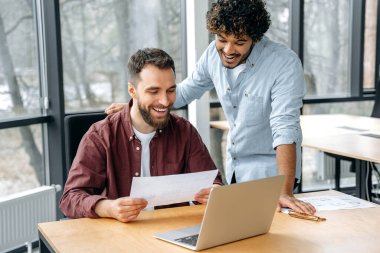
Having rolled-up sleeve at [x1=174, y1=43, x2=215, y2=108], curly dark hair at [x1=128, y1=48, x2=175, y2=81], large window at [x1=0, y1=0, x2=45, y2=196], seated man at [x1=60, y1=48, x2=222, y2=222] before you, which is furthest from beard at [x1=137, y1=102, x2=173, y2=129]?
large window at [x1=0, y1=0, x2=45, y2=196]

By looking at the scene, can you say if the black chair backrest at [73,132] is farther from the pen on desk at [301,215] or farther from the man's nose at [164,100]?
the pen on desk at [301,215]

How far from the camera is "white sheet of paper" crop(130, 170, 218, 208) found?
5.94ft

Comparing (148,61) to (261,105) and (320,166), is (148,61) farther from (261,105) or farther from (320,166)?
(320,166)

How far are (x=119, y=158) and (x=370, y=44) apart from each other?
406cm

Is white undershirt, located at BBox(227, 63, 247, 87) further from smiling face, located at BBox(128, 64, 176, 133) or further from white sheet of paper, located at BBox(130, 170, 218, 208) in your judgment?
white sheet of paper, located at BBox(130, 170, 218, 208)

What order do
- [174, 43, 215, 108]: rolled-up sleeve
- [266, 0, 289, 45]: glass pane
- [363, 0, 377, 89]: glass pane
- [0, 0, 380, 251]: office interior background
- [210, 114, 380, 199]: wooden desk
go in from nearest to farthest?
[174, 43, 215, 108]: rolled-up sleeve, [210, 114, 380, 199]: wooden desk, [0, 0, 380, 251]: office interior background, [266, 0, 289, 45]: glass pane, [363, 0, 377, 89]: glass pane

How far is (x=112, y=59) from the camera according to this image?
4.11 m

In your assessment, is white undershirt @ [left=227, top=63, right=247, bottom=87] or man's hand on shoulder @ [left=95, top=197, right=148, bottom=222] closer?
man's hand on shoulder @ [left=95, top=197, right=148, bottom=222]

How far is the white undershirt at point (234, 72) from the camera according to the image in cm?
254

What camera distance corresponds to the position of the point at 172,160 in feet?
7.32

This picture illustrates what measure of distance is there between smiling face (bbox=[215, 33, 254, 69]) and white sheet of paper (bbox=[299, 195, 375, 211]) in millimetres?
655

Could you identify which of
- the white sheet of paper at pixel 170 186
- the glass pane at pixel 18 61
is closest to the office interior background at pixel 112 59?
the glass pane at pixel 18 61

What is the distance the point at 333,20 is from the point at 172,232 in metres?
4.06

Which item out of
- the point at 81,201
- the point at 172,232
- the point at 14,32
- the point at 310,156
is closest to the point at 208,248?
the point at 172,232
